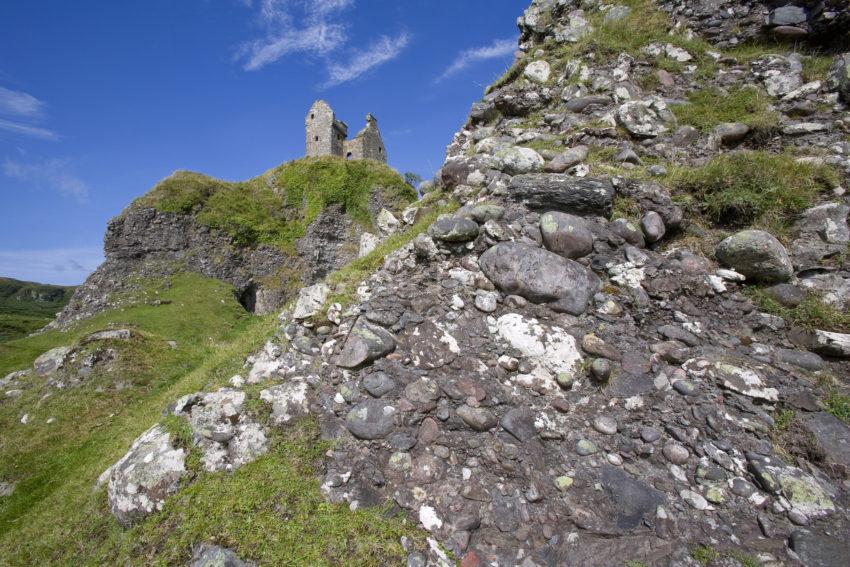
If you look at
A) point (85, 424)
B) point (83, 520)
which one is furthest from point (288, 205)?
point (83, 520)

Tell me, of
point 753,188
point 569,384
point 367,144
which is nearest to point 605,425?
point 569,384

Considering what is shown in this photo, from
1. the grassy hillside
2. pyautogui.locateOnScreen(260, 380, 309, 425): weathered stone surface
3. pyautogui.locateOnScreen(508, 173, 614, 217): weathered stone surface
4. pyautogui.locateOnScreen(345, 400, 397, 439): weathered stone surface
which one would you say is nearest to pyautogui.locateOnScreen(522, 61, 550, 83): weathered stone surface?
the grassy hillside

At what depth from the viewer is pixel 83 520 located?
4.18m

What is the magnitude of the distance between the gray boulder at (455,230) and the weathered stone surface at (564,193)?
1.01 meters

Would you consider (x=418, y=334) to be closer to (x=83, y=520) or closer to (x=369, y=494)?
(x=369, y=494)

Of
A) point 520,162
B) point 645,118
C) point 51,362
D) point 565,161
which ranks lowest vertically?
point 51,362

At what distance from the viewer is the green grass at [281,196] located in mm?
21828

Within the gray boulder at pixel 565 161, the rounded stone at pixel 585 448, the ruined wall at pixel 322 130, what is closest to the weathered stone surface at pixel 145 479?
the rounded stone at pixel 585 448

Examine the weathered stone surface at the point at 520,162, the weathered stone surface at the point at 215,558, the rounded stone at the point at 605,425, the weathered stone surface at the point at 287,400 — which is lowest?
the rounded stone at the point at 605,425

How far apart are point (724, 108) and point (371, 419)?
9.08 m

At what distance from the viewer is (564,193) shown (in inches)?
222

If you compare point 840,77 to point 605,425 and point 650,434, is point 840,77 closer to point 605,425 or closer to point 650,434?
point 650,434

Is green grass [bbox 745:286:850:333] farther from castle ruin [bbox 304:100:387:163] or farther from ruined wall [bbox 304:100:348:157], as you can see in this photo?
ruined wall [bbox 304:100:348:157]

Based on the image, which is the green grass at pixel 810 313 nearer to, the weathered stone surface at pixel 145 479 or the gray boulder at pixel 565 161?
the gray boulder at pixel 565 161
